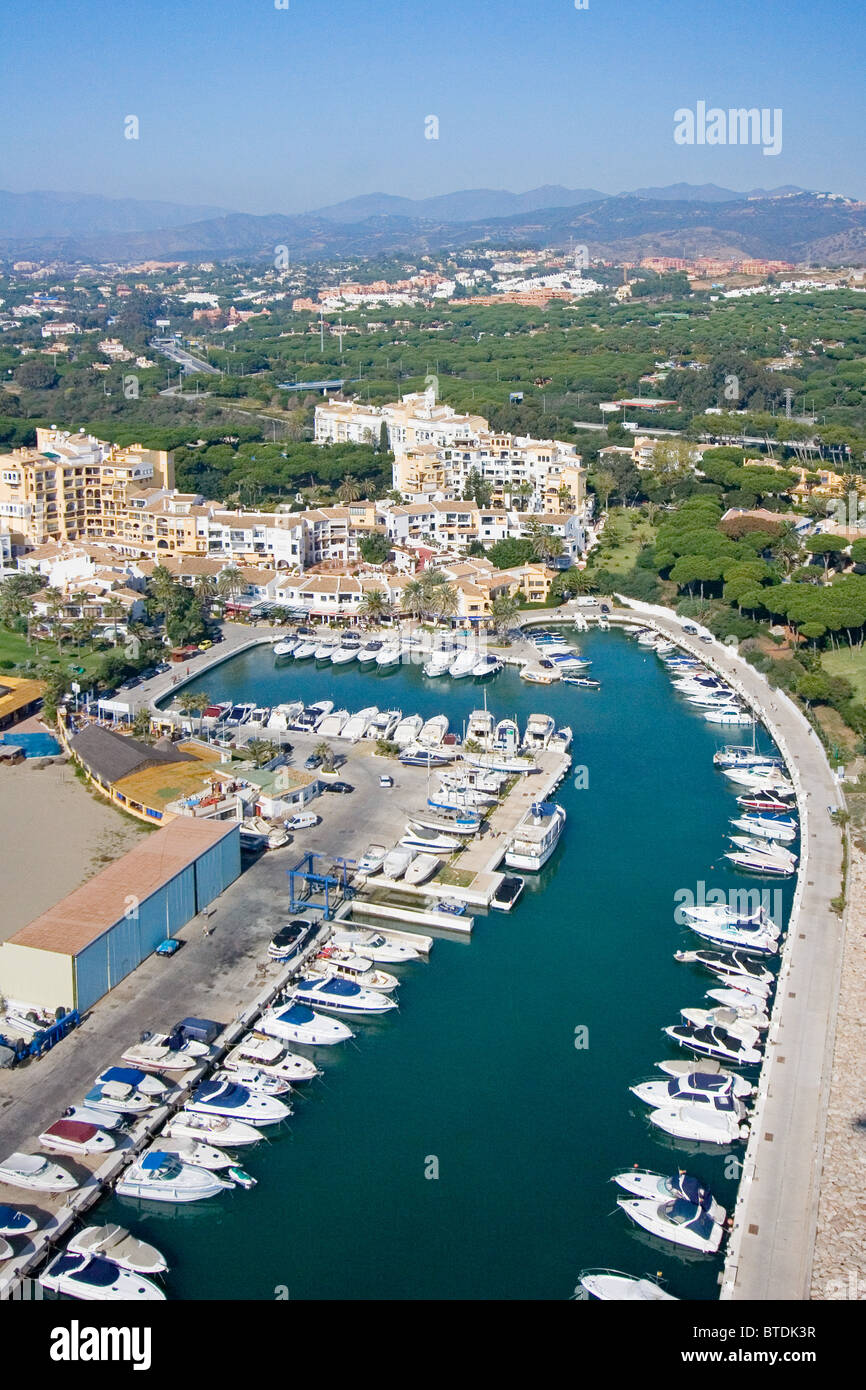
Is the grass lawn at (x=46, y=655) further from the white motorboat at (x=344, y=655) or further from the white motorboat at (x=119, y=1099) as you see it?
the white motorboat at (x=119, y=1099)

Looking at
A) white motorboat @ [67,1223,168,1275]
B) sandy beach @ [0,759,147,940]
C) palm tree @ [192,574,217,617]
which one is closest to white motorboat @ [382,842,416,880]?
sandy beach @ [0,759,147,940]

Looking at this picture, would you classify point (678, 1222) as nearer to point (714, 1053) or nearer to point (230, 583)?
point (714, 1053)

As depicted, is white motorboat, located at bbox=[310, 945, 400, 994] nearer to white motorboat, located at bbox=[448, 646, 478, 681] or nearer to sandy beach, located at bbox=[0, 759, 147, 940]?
sandy beach, located at bbox=[0, 759, 147, 940]

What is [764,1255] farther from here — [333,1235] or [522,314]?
[522,314]

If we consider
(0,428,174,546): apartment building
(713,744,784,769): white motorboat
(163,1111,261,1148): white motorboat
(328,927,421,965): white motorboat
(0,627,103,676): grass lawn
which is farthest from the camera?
(0,428,174,546): apartment building

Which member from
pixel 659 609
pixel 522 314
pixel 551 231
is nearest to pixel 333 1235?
pixel 659 609

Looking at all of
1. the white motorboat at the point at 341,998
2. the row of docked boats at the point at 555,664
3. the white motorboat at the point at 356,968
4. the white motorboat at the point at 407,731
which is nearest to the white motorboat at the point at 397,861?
the white motorboat at the point at 356,968
